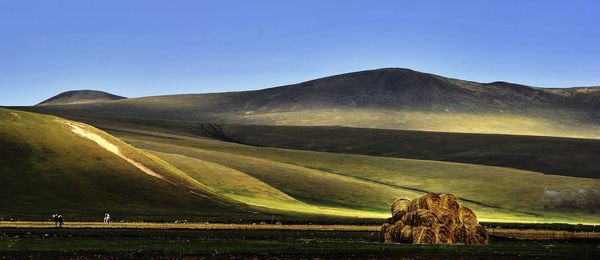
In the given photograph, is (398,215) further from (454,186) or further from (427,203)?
(454,186)

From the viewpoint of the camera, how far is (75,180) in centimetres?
11012

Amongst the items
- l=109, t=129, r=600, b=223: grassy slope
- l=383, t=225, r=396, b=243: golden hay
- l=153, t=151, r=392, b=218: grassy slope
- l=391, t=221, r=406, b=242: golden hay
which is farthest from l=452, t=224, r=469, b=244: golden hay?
l=109, t=129, r=600, b=223: grassy slope

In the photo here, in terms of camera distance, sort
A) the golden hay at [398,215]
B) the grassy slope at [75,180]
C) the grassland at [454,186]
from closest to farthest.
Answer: the golden hay at [398,215] < the grassy slope at [75,180] < the grassland at [454,186]

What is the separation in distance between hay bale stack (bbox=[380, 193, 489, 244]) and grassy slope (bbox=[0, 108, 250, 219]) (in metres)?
43.8

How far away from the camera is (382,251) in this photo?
4831 cm

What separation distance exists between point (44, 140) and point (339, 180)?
61.1m

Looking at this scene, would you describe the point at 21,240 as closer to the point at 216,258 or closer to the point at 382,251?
the point at 216,258

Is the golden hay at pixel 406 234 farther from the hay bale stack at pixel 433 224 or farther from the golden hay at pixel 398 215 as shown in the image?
the golden hay at pixel 398 215

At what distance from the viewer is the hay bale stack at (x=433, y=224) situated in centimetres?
5647

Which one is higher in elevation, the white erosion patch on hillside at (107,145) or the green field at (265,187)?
the white erosion patch on hillside at (107,145)

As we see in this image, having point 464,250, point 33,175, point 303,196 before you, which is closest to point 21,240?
point 464,250

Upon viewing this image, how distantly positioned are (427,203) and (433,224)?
1.67m

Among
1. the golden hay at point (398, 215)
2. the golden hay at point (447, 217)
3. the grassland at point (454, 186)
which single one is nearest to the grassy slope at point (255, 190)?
the grassland at point (454, 186)

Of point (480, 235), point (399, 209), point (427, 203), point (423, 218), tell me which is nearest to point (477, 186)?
point (480, 235)
